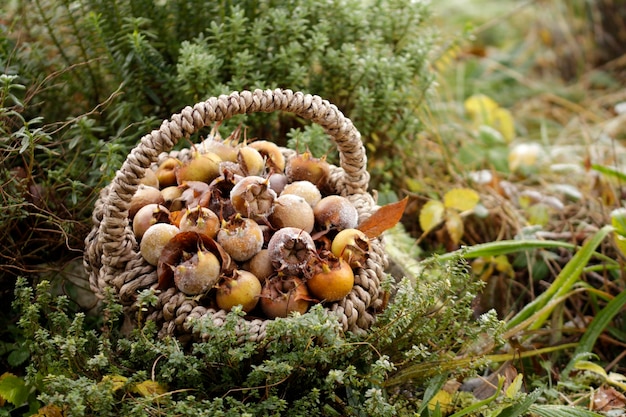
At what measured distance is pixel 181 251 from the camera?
149 centimetres

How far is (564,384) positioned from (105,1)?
1.79 meters

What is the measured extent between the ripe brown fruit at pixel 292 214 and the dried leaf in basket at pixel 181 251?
157mm

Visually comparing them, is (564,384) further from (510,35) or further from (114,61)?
(510,35)

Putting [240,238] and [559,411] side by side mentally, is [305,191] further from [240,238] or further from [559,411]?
[559,411]

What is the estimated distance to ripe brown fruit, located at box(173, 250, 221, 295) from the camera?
143 centimetres

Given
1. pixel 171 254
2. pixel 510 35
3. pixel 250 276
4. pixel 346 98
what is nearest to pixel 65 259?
pixel 171 254

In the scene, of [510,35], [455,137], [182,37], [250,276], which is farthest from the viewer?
[510,35]

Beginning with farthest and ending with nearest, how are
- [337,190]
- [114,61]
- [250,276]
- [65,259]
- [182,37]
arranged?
[182,37], [114,61], [65,259], [337,190], [250,276]

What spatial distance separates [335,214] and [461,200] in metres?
0.84

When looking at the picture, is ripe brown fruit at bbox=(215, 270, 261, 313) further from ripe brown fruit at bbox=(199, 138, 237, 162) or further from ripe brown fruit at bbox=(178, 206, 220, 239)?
ripe brown fruit at bbox=(199, 138, 237, 162)

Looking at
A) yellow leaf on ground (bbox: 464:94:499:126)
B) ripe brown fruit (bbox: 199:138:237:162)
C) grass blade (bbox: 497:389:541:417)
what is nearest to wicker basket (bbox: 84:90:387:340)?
ripe brown fruit (bbox: 199:138:237:162)

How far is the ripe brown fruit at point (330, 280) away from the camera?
1.45 m

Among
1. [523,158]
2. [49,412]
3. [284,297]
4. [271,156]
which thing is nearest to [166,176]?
[271,156]

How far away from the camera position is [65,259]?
1.91m
